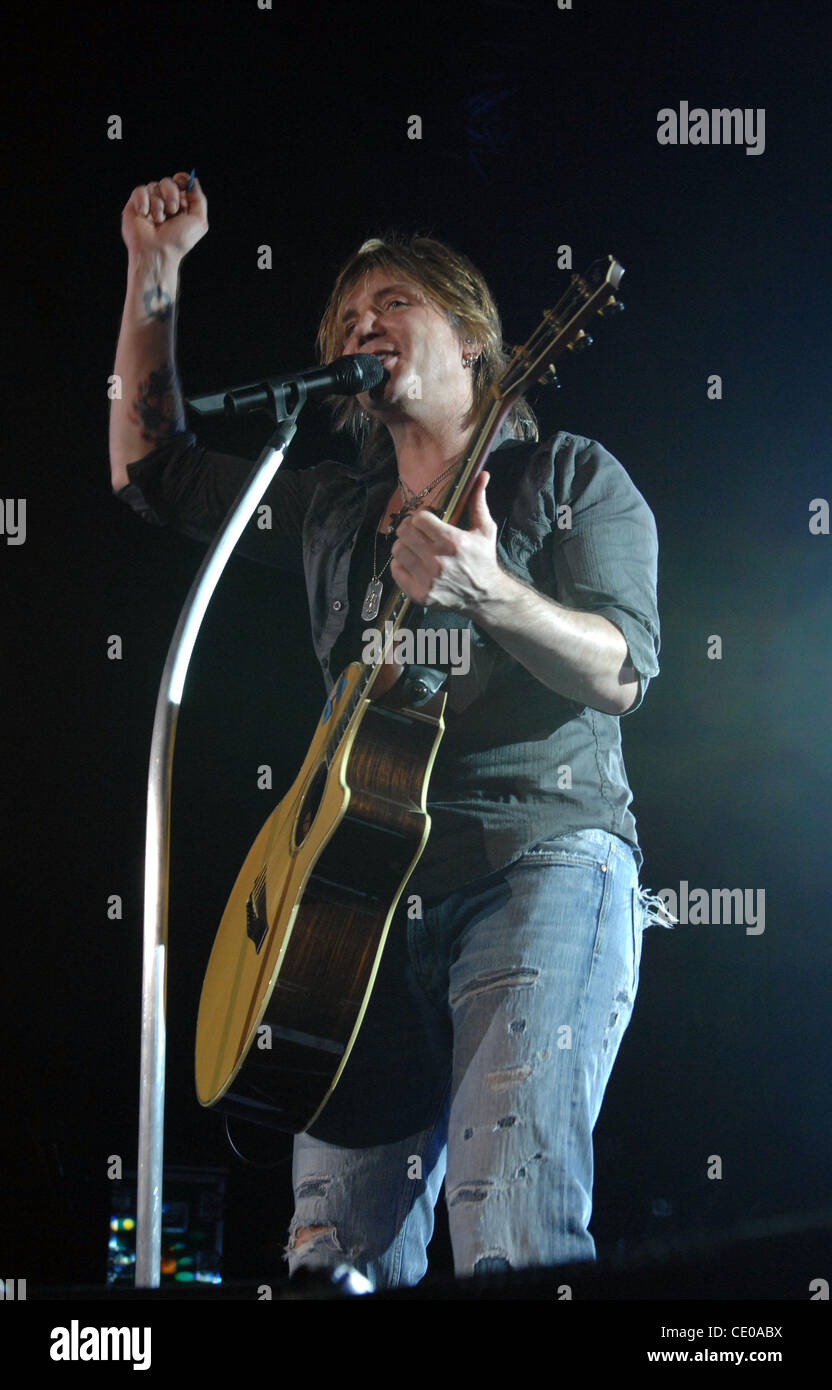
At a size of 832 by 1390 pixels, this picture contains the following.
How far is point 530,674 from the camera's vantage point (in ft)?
5.97

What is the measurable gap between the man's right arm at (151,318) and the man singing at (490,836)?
0.43 feet

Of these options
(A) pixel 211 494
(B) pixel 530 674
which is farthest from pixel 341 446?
(B) pixel 530 674

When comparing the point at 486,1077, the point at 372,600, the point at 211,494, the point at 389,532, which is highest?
the point at 211,494

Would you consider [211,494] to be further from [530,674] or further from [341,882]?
[341,882]

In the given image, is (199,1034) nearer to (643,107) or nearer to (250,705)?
(250,705)

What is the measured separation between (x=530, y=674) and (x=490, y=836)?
0.83 ft

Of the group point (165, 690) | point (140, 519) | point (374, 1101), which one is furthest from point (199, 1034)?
point (140, 519)

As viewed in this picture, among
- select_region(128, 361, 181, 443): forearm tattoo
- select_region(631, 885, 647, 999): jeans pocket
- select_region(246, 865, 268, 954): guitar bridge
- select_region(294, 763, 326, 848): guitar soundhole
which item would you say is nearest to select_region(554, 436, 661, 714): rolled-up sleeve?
select_region(631, 885, 647, 999): jeans pocket

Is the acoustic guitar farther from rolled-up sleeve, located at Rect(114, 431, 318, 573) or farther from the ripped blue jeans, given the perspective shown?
rolled-up sleeve, located at Rect(114, 431, 318, 573)

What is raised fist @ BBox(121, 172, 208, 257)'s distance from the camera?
2326 millimetres

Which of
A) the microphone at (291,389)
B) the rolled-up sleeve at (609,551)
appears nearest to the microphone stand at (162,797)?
the microphone at (291,389)

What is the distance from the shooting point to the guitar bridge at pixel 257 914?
1.74 m

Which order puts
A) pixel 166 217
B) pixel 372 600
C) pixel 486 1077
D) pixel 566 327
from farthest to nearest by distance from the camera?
pixel 166 217
pixel 372 600
pixel 566 327
pixel 486 1077

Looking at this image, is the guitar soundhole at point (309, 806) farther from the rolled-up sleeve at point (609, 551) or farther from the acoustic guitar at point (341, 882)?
the rolled-up sleeve at point (609, 551)
